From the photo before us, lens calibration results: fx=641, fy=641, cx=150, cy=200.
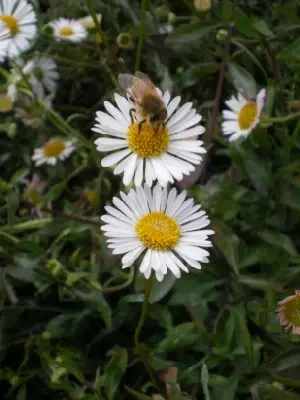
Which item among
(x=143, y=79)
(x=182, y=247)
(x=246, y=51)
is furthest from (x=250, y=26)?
(x=182, y=247)

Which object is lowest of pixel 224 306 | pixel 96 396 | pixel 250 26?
pixel 96 396

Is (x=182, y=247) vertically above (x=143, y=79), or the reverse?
(x=143, y=79)

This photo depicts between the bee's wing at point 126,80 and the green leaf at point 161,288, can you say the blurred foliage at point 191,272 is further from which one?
the bee's wing at point 126,80

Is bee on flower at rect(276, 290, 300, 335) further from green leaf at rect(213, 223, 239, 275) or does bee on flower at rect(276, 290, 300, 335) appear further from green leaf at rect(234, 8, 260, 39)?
green leaf at rect(234, 8, 260, 39)

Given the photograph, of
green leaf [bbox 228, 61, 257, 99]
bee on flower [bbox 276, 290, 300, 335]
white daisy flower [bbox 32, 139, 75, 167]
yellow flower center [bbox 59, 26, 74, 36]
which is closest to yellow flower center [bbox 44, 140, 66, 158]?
white daisy flower [bbox 32, 139, 75, 167]

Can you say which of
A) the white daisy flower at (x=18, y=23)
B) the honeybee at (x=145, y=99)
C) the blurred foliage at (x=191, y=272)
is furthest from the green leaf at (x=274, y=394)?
the white daisy flower at (x=18, y=23)

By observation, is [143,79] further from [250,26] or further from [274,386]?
[274,386]

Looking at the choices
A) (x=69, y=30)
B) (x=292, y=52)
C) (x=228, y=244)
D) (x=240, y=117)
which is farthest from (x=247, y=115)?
(x=69, y=30)

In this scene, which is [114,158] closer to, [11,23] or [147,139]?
[147,139]
